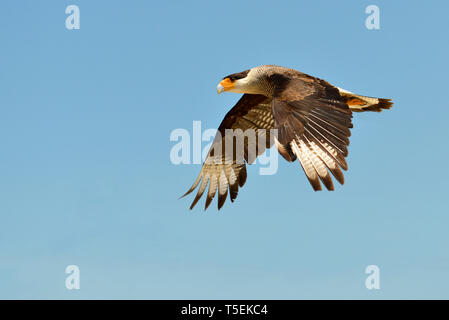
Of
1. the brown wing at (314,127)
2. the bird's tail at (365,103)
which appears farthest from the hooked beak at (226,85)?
the bird's tail at (365,103)

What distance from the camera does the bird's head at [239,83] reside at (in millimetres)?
9078

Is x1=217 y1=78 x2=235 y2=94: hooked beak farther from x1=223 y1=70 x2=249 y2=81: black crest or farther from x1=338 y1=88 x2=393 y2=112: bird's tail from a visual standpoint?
x1=338 y1=88 x2=393 y2=112: bird's tail

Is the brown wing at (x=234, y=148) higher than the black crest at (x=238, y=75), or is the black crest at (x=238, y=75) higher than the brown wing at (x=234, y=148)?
the black crest at (x=238, y=75)

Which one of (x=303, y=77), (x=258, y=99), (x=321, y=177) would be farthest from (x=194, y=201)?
(x=321, y=177)

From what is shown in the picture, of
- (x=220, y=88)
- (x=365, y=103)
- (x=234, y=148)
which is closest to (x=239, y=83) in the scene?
(x=220, y=88)

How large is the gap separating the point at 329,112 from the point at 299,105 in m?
0.39

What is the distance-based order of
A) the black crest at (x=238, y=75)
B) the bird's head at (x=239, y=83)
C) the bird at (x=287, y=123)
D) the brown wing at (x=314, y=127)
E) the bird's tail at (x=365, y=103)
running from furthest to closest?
the black crest at (x=238, y=75), the bird's head at (x=239, y=83), the bird's tail at (x=365, y=103), the bird at (x=287, y=123), the brown wing at (x=314, y=127)

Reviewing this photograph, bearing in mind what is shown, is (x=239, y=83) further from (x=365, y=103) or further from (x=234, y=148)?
(x=365, y=103)

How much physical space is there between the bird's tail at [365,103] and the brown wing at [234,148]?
5.31ft

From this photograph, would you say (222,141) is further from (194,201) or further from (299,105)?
(299,105)

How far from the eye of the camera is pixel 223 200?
32.0ft

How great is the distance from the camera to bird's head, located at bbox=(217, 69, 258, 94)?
9078 mm

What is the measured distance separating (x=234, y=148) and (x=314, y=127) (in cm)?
338

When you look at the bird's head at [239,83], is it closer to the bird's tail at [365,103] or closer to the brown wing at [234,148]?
the brown wing at [234,148]
